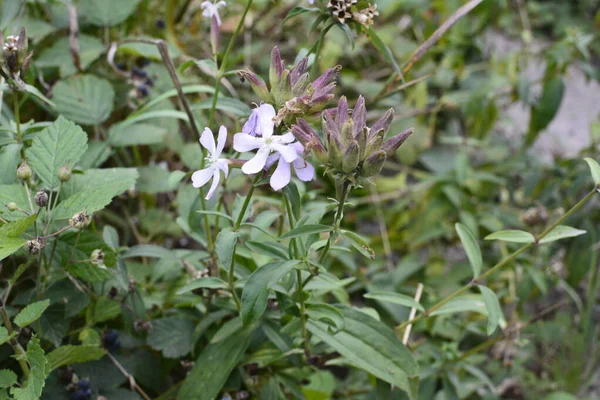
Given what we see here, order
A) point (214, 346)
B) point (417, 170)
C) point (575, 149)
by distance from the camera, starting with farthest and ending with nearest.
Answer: point (575, 149), point (417, 170), point (214, 346)

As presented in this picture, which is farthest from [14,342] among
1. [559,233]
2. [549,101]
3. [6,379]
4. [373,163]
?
[549,101]

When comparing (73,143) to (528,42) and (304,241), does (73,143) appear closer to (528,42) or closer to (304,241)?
(304,241)

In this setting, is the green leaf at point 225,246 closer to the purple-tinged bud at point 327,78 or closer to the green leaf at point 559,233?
the purple-tinged bud at point 327,78

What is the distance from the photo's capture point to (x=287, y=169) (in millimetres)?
870

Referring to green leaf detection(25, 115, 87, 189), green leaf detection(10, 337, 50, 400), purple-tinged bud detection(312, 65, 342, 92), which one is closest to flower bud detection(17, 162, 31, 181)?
green leaf detection(25, 115, 87, 189)

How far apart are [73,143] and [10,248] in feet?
0.82

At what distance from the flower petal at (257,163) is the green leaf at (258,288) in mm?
184

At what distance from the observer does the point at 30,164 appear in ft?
3.46

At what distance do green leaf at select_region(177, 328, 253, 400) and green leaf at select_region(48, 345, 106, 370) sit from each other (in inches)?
6.6

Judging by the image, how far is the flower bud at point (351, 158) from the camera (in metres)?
0.85

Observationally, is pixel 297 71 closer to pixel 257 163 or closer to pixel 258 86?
pixel 258 86

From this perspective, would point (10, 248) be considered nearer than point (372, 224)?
Yes

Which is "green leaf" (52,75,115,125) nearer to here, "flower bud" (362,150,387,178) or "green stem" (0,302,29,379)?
"green stem" (0,302,29,379)

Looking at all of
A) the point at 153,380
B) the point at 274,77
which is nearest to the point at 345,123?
the point at 274,77
